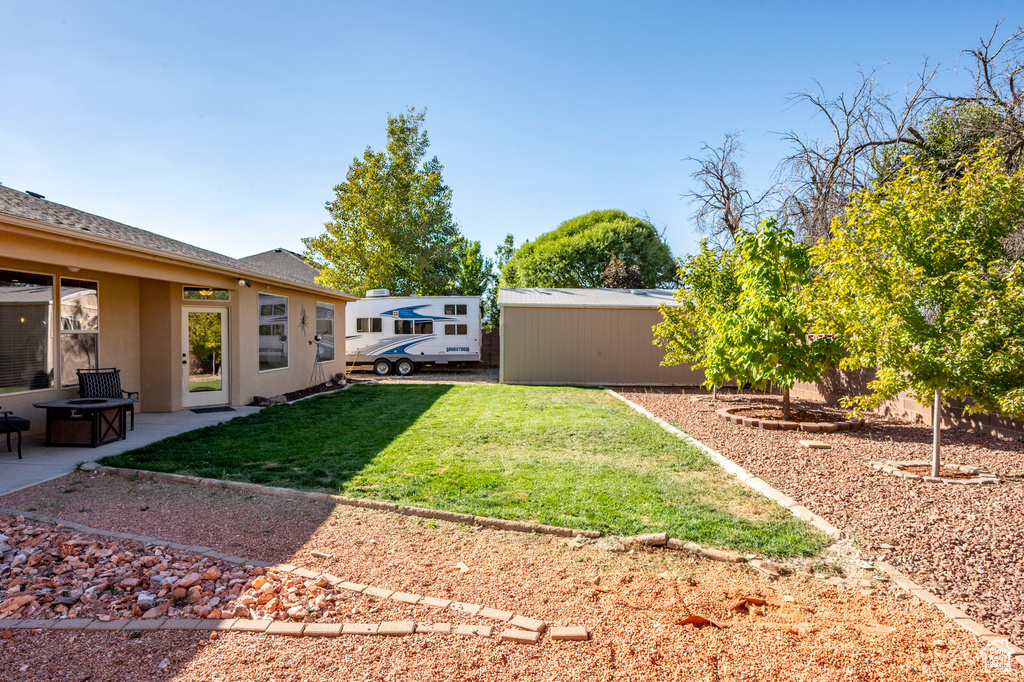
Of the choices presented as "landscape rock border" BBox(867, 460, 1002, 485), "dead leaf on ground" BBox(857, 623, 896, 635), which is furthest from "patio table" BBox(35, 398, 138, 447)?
"landscape rock border" BBox(867, 460, 1002, 485)

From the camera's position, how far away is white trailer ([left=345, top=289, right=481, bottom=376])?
671 inches

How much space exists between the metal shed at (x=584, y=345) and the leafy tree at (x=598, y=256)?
1337 centimetres

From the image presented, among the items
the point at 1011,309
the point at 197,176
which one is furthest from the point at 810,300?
the point at 197,176

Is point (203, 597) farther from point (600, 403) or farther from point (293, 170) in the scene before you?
point (293, 170)

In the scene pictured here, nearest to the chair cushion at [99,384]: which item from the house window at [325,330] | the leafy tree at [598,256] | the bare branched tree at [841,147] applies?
the house window at [325,330]

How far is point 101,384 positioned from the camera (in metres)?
7.58

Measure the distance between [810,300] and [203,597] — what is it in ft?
21.9

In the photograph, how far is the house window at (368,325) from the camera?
17.1 meters

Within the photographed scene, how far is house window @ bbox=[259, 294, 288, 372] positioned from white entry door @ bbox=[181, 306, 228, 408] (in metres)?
0.88

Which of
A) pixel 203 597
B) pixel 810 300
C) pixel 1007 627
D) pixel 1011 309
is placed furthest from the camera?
pixel 810 300

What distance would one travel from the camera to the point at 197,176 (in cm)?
1356

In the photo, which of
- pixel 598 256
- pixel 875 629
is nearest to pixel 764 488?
pixel 875 629

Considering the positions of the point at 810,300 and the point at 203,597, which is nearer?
the point at 203,597

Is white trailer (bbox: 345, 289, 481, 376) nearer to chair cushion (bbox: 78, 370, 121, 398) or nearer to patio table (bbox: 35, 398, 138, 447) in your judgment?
chair cushion (bbox: 78, 370, 121, 398)
